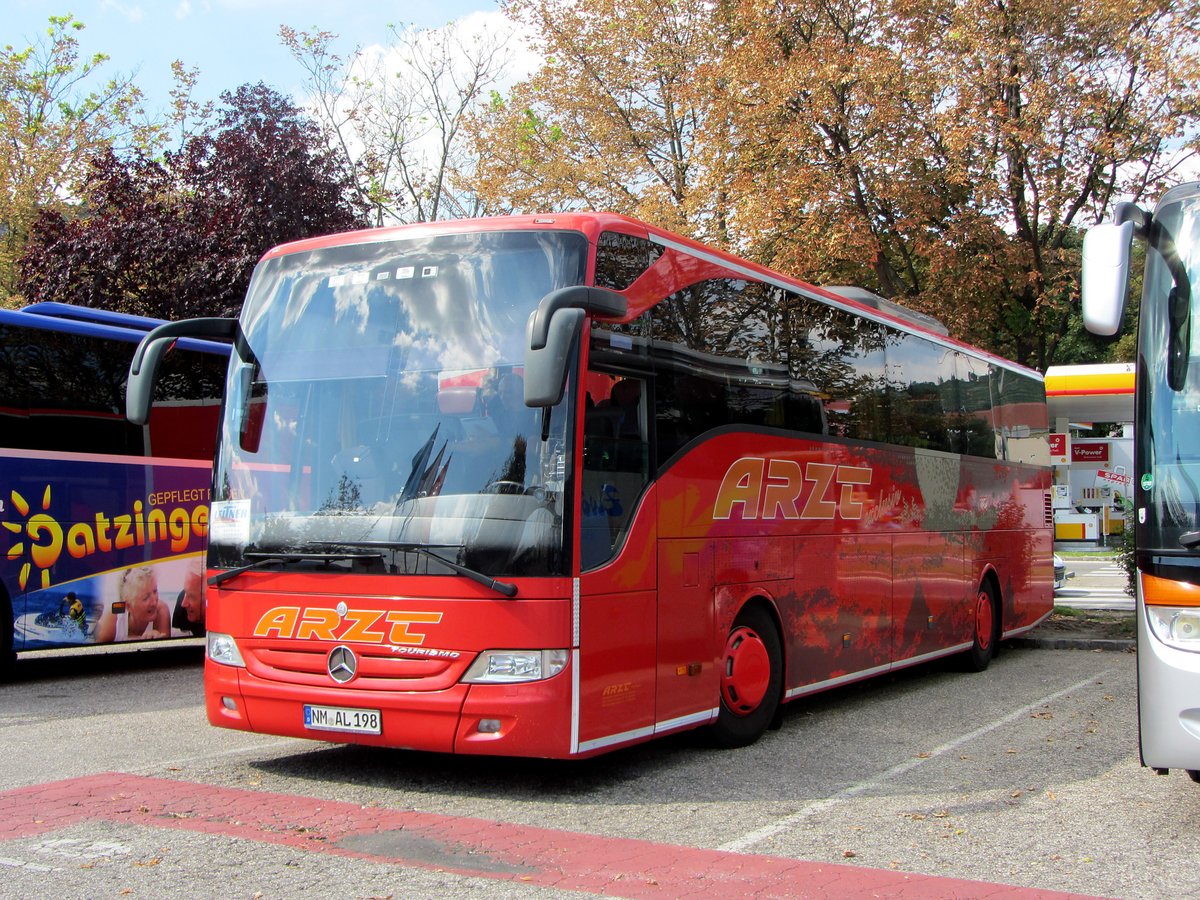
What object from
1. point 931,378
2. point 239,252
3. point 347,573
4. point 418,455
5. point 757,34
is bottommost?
point 347,573

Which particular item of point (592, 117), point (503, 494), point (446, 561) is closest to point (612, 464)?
point (503, 494)

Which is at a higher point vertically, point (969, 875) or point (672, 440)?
point (672, 440)

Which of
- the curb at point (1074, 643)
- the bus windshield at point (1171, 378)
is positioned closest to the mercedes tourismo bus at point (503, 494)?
the bus windshield at point (1171, 378)

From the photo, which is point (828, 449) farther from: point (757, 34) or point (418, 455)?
point (757, 34)

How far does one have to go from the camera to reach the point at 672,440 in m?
7.98

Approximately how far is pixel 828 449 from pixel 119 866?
6.48 meters

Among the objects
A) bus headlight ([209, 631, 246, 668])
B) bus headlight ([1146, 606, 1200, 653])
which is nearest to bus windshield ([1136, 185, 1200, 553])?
bus headlight ([1146, 606, 1200, 653])

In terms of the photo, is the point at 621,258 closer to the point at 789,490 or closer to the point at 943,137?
the point at 789,490

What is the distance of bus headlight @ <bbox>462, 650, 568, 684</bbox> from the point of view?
6.84 metres

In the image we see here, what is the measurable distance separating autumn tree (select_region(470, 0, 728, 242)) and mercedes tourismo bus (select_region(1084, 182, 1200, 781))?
72.8 ft

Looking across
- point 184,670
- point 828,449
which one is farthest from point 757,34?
point 184,670

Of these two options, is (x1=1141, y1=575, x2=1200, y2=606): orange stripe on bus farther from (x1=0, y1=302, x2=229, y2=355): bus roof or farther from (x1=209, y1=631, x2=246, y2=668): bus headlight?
(x1=0, y1=302, x2=229, y2=355): bus roof

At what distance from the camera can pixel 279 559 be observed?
7402mm

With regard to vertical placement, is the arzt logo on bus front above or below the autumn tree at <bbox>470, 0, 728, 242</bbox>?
below
